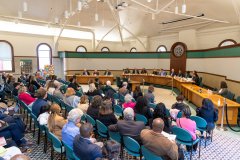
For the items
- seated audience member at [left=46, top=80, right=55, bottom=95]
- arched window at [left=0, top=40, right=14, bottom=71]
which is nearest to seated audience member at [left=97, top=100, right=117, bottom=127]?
seated audience member at [left=46, top=80, right=55, bottom=95]

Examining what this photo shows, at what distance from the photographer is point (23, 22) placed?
14836 millimetres

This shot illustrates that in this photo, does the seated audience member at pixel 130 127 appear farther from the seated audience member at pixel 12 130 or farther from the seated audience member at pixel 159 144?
the seated audience member at pixel 12 130

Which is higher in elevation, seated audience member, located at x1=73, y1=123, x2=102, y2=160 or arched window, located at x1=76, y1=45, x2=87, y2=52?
arched window, located at x1=76, y1=45, x2=87, y2=52

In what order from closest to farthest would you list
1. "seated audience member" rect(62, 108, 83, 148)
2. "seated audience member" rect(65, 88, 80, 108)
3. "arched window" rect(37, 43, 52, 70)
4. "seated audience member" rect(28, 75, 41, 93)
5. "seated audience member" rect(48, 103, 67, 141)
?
"seated audience member" rect(62, 108, 83, 148) → "seated audience member" rect(48, 103, 67, 141) → "seated audience member" rect(65, 88, 80, 108) → "seated audience member" rect(28, 75, 41, 93) → "arched window" rect(37, 43, 52, 70)

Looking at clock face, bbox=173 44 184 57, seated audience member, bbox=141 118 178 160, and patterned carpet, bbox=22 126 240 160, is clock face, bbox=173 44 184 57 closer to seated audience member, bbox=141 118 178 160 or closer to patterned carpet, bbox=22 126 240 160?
patterned carpet, bbox=22 126 240 160

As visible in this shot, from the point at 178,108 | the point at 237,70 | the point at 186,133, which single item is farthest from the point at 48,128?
the point at 237,70

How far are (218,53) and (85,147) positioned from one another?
1048cm

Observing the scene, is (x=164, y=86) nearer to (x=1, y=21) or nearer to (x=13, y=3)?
(x=13, y=3)

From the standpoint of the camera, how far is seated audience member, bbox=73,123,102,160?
102 inches

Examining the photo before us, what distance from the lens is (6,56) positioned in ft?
48.5

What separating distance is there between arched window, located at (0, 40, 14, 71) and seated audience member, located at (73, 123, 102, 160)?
47.4 ft

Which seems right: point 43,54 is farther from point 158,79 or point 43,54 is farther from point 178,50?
point 178,50

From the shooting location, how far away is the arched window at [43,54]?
16453 mm

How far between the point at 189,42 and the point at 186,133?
12658mm
